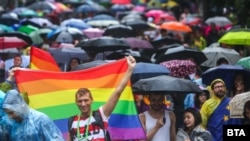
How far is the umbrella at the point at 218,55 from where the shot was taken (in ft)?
58.9

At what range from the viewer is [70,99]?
465 inches

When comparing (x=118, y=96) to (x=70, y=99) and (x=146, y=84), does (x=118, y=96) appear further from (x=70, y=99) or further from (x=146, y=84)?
(x=146, y=84)

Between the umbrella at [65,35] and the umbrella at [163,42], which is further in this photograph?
the umbrella at [65,35]

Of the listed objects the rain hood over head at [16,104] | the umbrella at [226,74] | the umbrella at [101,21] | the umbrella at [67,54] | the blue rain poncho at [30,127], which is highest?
the umbrella at [101,21]

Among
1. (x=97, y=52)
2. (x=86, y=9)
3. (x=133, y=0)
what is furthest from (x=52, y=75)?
(x=133, y=0)

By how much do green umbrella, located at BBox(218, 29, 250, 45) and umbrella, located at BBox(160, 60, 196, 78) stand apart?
234 centimetres

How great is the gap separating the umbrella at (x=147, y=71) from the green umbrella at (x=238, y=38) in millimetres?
3214

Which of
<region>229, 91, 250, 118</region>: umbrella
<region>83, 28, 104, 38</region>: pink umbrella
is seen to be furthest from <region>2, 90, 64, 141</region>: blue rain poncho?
<region>83, 28, 104, 38</region>: pink umbrella

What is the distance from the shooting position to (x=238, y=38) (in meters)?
18.6

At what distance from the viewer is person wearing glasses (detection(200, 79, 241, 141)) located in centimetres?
1296

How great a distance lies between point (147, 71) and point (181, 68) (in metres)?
0.83

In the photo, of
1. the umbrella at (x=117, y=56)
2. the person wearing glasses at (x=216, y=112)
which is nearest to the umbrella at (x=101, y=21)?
the umbrella at (x=117, y=56)

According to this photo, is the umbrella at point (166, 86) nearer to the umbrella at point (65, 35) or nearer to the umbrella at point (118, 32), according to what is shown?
the umbrella at point (65, 35)

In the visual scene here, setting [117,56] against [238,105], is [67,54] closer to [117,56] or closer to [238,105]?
[117,56]
